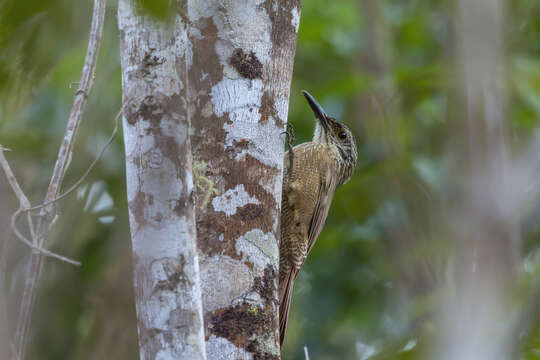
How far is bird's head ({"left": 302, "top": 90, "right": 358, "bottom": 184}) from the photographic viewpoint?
415 cm

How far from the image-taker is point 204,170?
2275 mm

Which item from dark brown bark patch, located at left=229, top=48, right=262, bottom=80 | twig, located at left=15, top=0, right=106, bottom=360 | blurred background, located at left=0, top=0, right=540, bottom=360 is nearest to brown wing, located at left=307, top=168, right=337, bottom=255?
blurred background, located at left=0, top=0, right=540, bottom=360

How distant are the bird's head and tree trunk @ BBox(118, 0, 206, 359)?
2.39 meters

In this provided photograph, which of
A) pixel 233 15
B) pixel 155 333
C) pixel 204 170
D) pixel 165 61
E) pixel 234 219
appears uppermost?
pixel 233 15

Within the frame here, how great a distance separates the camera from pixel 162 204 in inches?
68.6

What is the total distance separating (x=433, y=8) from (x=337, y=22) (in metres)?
0.82

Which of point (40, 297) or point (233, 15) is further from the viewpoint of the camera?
point (40, 297)

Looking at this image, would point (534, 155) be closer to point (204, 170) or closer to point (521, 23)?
point (204, 170)

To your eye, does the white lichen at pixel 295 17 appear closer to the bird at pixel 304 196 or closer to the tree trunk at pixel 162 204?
the tree trunk at pixel 162 204

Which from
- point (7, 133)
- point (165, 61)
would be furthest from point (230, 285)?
point (7, 133)

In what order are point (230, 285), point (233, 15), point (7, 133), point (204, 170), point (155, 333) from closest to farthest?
point (155, 333) → point (230, 285) → point (204, 170) → point (233, 15) → point (7, 133)

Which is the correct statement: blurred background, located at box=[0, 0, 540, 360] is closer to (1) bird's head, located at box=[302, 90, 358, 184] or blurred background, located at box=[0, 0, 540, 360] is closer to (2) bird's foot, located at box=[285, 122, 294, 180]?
(1) bird's head, located at box=[302, 90, 358, 184]

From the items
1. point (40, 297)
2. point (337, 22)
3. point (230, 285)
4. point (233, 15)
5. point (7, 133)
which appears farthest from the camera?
point (337, 22)

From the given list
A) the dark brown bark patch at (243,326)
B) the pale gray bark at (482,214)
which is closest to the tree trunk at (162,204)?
the dark brown bark patch at (243,326)
